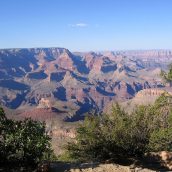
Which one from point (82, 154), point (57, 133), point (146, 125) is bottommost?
point (57, 133)

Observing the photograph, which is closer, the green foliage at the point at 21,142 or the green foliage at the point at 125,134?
the green foliage at the point at 21,142

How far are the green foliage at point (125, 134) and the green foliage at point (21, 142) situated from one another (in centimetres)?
1039

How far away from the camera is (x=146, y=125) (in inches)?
1578

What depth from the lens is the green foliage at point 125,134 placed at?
3616cm

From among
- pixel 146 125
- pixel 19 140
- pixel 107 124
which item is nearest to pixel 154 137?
pixel 146 125

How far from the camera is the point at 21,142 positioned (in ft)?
83.6

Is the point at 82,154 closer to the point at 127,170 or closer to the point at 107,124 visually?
the point at 107,124

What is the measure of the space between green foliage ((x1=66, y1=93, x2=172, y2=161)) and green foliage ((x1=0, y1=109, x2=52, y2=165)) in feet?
34.1

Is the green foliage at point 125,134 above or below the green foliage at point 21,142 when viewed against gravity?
below

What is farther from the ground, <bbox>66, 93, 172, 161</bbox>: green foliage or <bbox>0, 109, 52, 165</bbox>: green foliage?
<bbox>0, 109, 52, 165</bbox>: green foliage

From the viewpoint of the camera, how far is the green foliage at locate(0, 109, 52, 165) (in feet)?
81.9

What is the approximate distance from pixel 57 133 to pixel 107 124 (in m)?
129

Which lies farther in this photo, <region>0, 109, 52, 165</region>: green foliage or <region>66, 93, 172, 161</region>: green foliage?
<region>66, 93, 172, 161</region>: green foliage

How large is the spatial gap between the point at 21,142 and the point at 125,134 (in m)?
14.2
